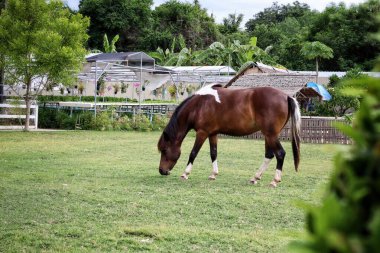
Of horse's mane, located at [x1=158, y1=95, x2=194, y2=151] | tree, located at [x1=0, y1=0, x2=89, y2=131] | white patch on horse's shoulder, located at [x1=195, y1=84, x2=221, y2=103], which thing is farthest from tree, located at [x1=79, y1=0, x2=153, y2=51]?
horse's mane, located at [x1=158, y1=95, x2=194, y2=151]

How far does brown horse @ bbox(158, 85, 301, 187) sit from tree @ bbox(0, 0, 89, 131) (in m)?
11.7

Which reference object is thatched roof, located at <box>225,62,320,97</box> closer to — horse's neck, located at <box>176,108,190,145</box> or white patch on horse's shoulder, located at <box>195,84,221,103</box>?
white patch on horse's shoulder, located at <box>195,84,221,103</box>

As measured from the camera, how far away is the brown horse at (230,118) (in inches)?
368

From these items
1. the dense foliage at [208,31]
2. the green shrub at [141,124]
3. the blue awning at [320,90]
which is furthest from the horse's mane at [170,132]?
the dense foliage at [208,31]

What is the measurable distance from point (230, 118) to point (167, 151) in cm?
124

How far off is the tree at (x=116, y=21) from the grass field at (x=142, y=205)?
46.8 metres

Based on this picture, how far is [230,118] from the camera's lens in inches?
385

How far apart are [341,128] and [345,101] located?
25.2m

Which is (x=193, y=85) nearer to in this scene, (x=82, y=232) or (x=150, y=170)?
(x=150, y=170)

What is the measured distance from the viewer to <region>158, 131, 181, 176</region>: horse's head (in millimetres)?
9531

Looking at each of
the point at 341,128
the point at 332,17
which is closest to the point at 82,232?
the point at 341,128

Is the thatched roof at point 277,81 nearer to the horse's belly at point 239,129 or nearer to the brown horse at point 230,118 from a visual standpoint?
the horse's belly at point 239,129

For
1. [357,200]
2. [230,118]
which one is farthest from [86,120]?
[357,200]

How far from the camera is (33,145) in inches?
604
